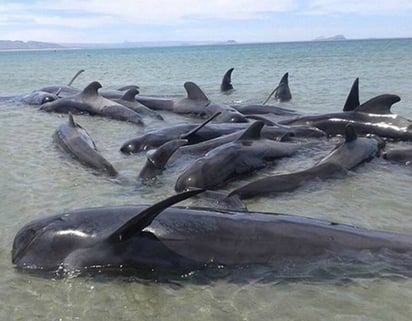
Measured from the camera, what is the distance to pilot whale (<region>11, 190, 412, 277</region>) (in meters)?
4.82

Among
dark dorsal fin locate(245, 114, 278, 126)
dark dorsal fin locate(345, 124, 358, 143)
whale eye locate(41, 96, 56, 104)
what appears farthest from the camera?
whale eye locate(41, 96, 56, 104)

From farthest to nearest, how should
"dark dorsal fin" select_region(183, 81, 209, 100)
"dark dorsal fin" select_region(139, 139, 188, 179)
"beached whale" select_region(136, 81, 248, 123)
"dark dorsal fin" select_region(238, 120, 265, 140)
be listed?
"dark dorsal fin" select_region(183, 81, 209, 100)
"beached whale" select_region(136, 81, 248, 123)
"dark dorsal fin" select_region(238, 120, 265, 140)
"dark dorsal fin" select_region(139, 139, 188, 179)

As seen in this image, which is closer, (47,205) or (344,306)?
(344,306)

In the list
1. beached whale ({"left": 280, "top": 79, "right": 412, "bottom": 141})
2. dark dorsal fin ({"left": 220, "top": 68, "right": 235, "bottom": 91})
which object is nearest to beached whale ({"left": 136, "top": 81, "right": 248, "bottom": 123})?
beached whale ({"left": 280, "top": 79, "right": 412, "bottom": 141})

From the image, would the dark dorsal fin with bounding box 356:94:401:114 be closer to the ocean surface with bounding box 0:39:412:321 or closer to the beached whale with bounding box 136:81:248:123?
the ocean surface with bounding box 0:39:412:321

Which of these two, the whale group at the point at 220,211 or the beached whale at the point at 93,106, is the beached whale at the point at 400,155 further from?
the beached whale at the point at 93,106

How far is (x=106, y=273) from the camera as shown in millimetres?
4820

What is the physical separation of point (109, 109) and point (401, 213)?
10010 millimetres

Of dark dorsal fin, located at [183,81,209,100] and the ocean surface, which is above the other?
dark dorsal fin, located at [183,81,209,100]

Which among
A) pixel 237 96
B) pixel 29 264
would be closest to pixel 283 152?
pixel 29 264

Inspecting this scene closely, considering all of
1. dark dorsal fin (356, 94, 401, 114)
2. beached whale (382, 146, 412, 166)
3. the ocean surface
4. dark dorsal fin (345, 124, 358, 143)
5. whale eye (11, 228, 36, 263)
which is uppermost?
dark dorsal fin (356, 94, 401, 114)

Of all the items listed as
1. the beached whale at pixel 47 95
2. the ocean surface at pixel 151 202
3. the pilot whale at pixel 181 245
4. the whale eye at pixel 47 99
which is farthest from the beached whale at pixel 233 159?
the beached whale at pixel 47 95

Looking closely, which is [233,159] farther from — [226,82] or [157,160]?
[226,82]

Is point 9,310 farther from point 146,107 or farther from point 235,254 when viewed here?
point 146,107
